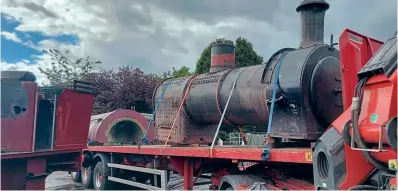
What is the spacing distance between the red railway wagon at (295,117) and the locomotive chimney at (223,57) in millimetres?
18

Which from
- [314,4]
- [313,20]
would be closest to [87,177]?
[313,20]

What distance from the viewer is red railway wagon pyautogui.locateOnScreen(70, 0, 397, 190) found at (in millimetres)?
2869

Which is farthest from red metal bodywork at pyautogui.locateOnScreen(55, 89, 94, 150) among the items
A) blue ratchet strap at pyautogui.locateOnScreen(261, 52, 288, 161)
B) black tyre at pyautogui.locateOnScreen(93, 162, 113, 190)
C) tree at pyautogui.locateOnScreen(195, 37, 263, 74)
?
tree at pyautogui.locateOnScreen(195, 37, 263, 74)

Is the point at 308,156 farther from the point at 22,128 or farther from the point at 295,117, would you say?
the point at 22,128

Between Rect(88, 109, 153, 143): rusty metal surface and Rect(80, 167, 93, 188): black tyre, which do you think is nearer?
Rect(88, 109, 153, 143): rusty metal surface

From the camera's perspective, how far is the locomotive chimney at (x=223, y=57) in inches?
268

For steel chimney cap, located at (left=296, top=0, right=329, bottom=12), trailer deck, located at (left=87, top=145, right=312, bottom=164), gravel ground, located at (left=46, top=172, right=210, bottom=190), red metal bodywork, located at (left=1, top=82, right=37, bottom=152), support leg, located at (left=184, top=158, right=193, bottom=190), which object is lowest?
gravel ground, located at (left=46, top=172, right=210, bottom=190)

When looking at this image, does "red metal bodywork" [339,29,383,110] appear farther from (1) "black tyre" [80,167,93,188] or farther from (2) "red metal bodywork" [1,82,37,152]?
(1) "black tyre" [80,167,93,188]

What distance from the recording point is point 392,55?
9.06ft

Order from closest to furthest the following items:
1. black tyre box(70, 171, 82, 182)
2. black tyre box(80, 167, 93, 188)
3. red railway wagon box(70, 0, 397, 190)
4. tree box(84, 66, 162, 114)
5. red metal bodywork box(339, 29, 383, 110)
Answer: red railway wagon box(70, 0, 397, 190)
red metal bodywork box(339, 29, 383, 110)
black tyre box(80, 167, 93, 188)
black tyre box(70, 171, 82, 182)
tree box(84, 66, 162, 114)

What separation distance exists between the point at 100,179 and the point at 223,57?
15.4 feet

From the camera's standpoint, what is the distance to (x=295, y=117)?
4.34 m

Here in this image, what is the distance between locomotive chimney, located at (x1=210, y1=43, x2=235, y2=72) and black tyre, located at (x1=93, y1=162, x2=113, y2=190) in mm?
4014

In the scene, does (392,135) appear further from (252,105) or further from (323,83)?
(252,105)
